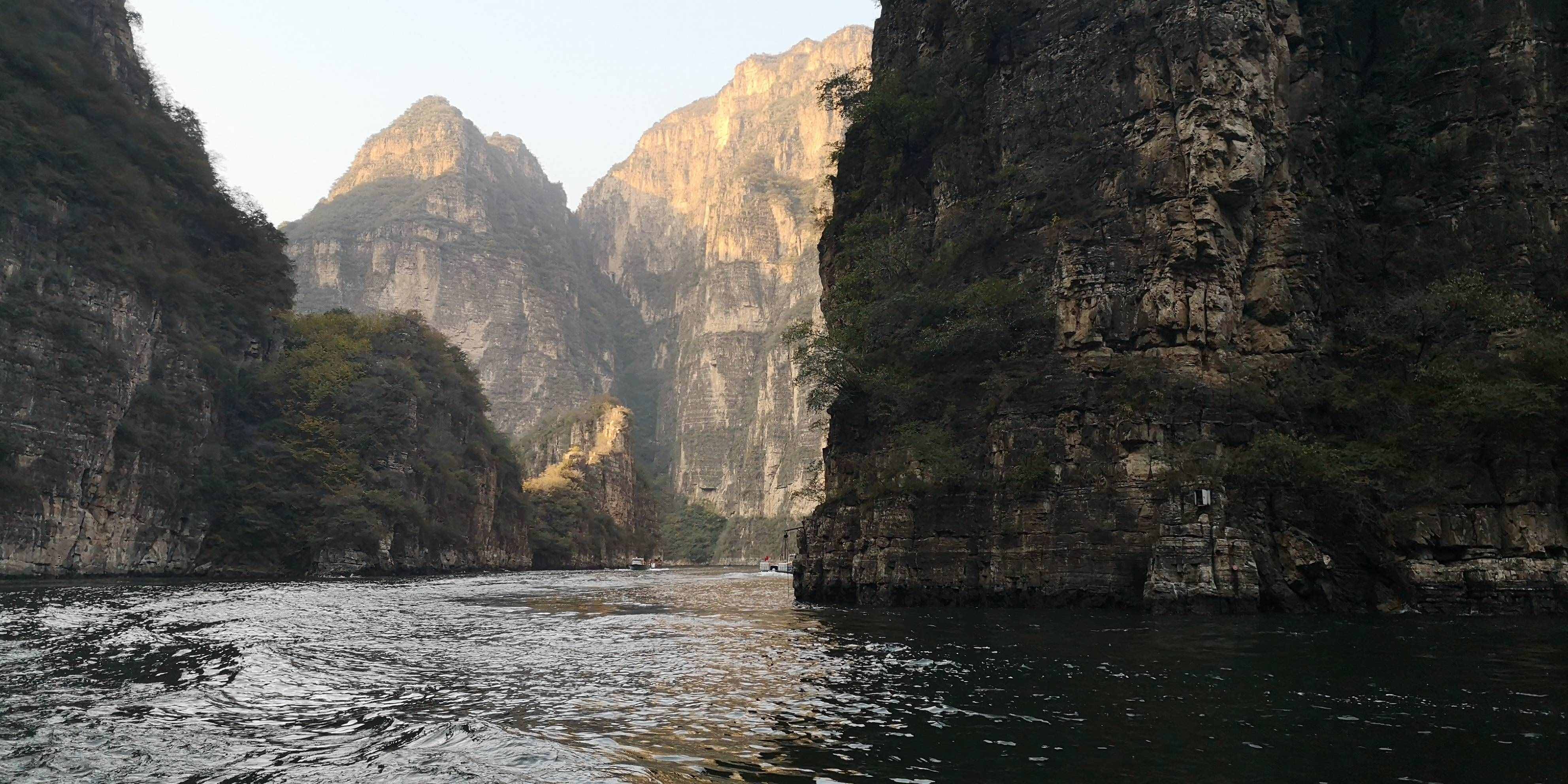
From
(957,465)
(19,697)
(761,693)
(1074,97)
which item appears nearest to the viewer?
(19,697)

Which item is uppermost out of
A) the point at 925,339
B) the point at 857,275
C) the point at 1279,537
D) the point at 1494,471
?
the point at 857,275

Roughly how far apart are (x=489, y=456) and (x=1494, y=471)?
386 feet

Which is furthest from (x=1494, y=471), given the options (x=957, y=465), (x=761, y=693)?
(x=761, y=693)

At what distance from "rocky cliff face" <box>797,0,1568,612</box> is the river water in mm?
4252

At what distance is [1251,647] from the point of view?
19422mm

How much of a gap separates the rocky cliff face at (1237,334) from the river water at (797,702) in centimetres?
425

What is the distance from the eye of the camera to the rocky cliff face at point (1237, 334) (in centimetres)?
2847

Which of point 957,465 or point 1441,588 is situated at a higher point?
point 957,465

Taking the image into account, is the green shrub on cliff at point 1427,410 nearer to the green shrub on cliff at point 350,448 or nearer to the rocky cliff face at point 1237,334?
the rocky cliff face at point 1237,334

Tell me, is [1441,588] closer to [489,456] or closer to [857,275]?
[857,275]

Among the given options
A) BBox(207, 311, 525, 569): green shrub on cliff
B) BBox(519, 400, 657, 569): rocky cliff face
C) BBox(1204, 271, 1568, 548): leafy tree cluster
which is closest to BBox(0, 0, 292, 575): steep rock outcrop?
BBox(207, 311, 525, 569): green shrub on cliff

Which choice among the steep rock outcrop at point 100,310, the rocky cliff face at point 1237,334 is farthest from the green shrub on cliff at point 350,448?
the rocky cliff face at point 1237,334

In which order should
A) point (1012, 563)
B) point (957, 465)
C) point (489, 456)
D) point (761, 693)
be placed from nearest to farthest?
point (761, 693) < point (1012, 563) < point (957, 465) < point (489, 456)

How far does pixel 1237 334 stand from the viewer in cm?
3353
